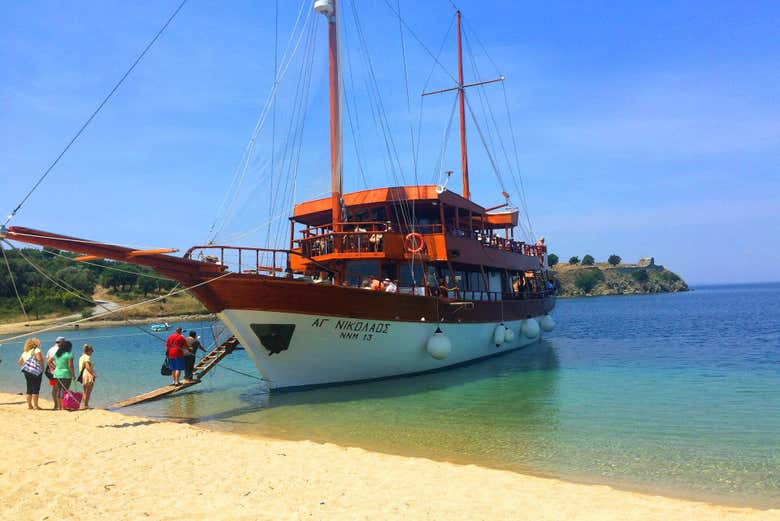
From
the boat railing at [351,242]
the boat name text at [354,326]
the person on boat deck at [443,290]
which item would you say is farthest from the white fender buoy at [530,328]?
the boat name text at [354,326]

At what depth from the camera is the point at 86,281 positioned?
201ft

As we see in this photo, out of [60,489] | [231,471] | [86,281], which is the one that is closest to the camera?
[60,489]

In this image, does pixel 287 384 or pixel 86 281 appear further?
pixel 86 281

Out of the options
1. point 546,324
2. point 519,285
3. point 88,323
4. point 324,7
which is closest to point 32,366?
point 324,7

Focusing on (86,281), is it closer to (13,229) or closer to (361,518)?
A: (13,229)

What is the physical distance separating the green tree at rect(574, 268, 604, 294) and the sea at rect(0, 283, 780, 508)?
11712cm

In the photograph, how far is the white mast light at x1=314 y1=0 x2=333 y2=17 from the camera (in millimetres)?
16781

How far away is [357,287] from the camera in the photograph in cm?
1498

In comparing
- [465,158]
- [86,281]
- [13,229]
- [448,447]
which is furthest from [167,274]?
[86,281]

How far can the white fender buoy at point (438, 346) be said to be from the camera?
16.0 m

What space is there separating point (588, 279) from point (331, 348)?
5185 inches

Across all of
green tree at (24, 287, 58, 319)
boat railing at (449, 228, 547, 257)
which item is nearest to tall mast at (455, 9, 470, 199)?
boat railing at (449, 228, 547, 257)

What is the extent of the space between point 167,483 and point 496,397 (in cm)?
951

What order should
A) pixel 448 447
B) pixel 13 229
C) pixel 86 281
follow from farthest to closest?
pixel 86 281, pixel 13 229, pixel 448 447
